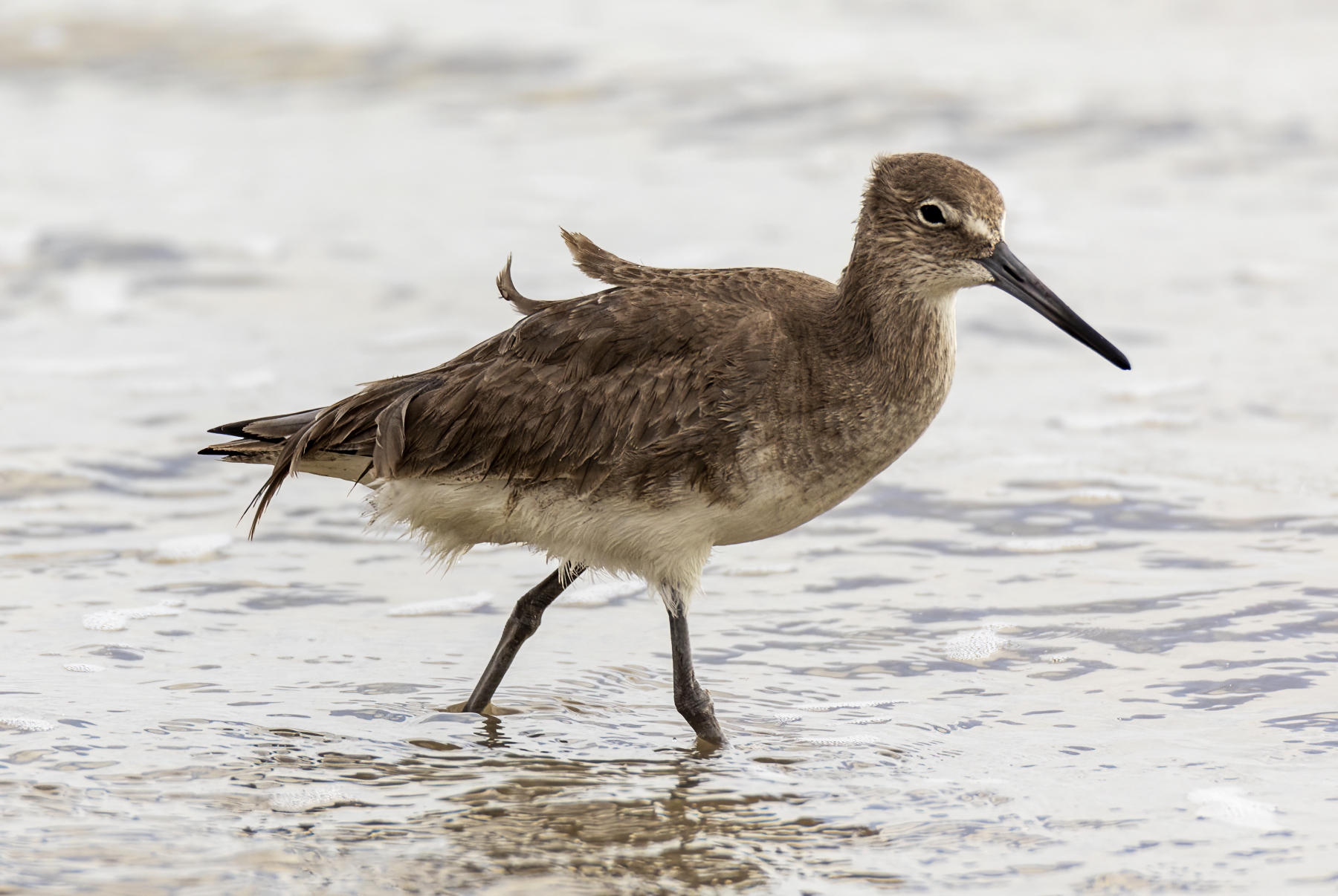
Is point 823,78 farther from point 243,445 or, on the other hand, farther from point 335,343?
point 243,445

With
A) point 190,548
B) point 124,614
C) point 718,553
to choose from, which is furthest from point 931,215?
point 190,548

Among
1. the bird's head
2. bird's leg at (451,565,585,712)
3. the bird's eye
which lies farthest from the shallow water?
the bird's eye

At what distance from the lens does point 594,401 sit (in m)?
5.67

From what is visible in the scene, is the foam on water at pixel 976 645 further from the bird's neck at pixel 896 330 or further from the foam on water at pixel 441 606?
the foam on water at pixel 441 606

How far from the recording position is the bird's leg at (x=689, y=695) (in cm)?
576

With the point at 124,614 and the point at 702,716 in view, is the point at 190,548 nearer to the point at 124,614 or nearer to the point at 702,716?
the point at 124,614

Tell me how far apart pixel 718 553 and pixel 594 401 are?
2.24 metres

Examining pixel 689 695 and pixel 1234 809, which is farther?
pixel 689 695

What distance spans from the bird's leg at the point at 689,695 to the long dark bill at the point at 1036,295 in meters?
1.52

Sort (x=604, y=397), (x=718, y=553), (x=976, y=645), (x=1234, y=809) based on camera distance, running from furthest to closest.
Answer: (x=718, y=553) < (x=976, y=645) < (x=604, y=397) < (x=1234, y=809)

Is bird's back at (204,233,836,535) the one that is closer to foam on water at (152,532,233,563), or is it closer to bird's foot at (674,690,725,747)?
bird's foot at (674,690,725,747)

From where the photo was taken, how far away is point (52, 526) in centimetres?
769

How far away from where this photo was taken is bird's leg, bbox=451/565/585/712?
611 cm

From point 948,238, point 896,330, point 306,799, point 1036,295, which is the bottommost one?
point 306,799
